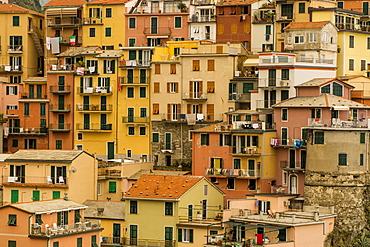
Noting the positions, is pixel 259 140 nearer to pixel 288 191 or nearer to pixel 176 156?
pixel 288 191

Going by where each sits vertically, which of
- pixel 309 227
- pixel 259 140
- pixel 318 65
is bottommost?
pixel 309 227

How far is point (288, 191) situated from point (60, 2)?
38896mm

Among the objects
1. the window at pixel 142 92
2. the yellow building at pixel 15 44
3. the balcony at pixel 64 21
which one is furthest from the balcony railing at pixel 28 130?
the balcony at pixel 64 21

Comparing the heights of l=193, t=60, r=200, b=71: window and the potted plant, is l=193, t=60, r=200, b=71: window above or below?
below

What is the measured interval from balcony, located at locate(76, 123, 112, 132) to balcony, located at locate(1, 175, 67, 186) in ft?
48.6

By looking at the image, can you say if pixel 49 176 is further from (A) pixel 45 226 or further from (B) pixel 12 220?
(A) pixel 45 226

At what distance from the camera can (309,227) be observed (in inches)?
3445

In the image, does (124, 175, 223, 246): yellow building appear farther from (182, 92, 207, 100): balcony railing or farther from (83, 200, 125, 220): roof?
(182, 92, 207, 100): balcony railing

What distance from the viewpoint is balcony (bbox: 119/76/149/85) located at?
111 metres

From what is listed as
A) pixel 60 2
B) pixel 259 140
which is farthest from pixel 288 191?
pixel 60 2

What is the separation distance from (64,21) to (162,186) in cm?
3479

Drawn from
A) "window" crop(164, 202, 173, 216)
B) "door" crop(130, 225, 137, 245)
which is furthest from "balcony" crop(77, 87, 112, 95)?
"window" crop(164, 202, 173, 216)

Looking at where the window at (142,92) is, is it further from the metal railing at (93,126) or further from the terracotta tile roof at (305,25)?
the terracotta tile roof at (305,25)

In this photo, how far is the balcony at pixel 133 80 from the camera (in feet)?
365
